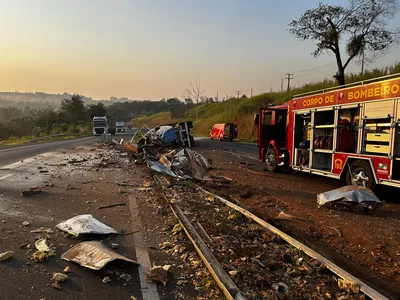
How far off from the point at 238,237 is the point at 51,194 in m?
5.30

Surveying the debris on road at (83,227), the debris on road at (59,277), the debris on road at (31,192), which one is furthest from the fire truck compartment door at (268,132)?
the debris on road at (59,277)

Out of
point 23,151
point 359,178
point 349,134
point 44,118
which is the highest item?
point 44,118

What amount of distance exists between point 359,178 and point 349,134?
4.40 ft

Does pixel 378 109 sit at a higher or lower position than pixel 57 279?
higher

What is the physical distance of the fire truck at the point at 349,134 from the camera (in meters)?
7.57

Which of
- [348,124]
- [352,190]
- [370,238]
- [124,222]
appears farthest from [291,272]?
[348,124]

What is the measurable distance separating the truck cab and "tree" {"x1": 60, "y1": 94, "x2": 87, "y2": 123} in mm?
75647

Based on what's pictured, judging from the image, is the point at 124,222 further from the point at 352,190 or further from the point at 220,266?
the point at 352,190

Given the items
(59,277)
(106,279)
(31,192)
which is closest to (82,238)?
(59,277)

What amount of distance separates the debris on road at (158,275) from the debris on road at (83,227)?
1711mm

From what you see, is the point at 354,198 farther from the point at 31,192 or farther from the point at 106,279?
the point at 31,192

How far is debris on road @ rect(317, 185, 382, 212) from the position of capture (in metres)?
6.93

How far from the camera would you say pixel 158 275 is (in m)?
3.80

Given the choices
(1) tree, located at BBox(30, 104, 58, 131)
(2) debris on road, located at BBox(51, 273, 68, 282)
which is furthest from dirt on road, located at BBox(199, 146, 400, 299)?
(1) tree, located at BBox(30, 104, 58, 131)
